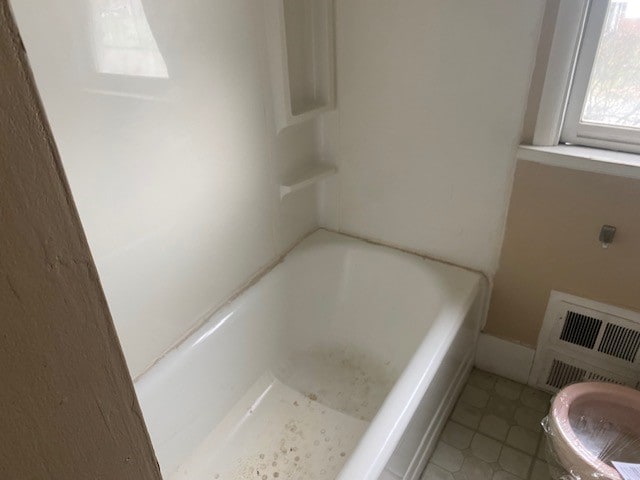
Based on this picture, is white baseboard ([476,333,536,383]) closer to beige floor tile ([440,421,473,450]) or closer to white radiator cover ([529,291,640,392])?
white radiator cover ([529,291,640,392])

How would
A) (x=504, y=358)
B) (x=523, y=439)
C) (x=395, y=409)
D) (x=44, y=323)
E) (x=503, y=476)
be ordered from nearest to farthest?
1. (x=44, y=323)
2. (x=395, y=409)
3. (x=503, y=476)
4. (x=523, y=439)
5. (x=504, y=358)

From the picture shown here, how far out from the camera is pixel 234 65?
1356 millimetres

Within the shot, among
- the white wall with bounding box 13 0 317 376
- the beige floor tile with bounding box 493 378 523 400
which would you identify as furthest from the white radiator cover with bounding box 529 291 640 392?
the white wall with bounding box 13 0 317 376

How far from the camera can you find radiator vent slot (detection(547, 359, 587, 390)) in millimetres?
1648

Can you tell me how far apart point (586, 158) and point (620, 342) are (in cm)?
61

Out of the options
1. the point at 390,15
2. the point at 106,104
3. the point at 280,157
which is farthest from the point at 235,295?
the point at 390,15

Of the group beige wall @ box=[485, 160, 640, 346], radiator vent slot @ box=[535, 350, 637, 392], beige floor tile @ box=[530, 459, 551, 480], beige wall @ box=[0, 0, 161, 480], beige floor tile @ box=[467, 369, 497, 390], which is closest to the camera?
beige wall @ box=[0, 0, 161, 480]

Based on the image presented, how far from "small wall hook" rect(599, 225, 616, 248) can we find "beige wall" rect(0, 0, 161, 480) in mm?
1362

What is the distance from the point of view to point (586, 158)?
1.33 m

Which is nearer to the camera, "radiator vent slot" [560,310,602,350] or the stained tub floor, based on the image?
the stained tub floor

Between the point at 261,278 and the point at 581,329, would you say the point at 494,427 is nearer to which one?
the point at 581,329

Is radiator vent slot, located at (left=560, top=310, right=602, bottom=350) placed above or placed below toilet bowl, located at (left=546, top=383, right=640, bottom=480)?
above

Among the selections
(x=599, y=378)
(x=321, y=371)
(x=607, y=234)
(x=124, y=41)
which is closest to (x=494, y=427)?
(x=599, y=378)

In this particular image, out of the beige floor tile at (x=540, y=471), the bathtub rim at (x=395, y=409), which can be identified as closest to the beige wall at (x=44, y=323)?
the bathtub rim at (x=395, y=409)
